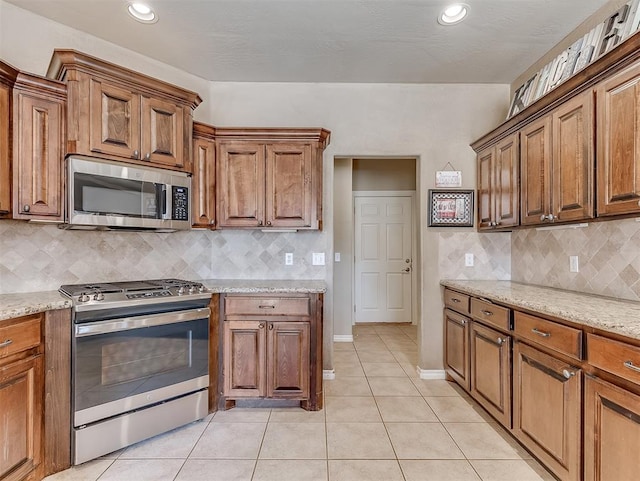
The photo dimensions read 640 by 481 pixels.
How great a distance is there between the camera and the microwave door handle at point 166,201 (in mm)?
2502

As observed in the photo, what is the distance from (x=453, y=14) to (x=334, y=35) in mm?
829

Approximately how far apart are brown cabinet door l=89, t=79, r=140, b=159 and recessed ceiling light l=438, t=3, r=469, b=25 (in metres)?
2.17

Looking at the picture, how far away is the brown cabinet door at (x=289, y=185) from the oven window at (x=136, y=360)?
108 centimetres

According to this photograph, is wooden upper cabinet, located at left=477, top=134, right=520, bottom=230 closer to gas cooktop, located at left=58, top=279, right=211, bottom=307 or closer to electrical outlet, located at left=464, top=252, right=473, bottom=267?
electrical outlet, located at left=464, top=252, right=473, bottom=267

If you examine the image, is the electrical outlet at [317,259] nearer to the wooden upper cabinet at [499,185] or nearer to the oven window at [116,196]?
the oven window at [116,196]

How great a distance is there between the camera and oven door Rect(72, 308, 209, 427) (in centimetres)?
198

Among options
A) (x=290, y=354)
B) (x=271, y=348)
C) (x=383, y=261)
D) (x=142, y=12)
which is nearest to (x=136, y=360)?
(x=271, y=348)

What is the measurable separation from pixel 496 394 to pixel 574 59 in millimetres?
2301

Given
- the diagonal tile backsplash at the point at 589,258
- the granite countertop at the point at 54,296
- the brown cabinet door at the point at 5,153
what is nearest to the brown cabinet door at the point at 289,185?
the granite countertop at the point at 54,296

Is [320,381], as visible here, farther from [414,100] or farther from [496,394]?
[414,100]

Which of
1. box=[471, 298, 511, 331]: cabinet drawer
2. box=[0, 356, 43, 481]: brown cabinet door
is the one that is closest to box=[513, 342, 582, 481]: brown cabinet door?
box=[471, 298, 511, 331]: cabinet drawer

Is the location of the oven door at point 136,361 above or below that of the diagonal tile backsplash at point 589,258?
below

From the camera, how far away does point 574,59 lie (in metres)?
2.27

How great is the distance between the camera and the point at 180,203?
102 inches
